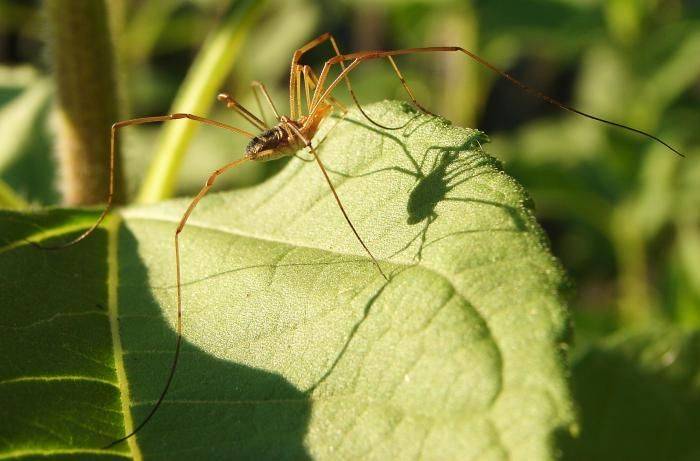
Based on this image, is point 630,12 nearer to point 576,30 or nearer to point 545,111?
point 576,30

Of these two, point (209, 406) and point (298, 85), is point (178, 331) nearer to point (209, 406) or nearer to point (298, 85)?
point (209, 406)

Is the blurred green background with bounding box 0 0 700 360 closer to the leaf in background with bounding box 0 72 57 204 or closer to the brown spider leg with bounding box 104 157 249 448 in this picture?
the leaf in background with bounding box 0 72 57 204

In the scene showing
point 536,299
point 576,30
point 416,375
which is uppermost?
point 536,299

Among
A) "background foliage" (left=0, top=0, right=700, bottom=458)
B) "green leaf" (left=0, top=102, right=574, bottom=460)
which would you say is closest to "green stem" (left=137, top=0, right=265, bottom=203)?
"background foliage" (left=0, top=0, right=700, bottom=458)

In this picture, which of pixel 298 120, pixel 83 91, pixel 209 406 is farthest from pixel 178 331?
pixel 298 120

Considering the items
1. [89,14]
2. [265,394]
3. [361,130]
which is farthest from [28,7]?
[265,394]

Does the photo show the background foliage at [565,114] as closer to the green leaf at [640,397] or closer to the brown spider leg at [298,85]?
the green leaf at [640,397]

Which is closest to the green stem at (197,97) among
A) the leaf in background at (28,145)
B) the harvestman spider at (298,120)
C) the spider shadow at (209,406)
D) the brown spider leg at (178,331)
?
the harvestman spider at (298,120)
